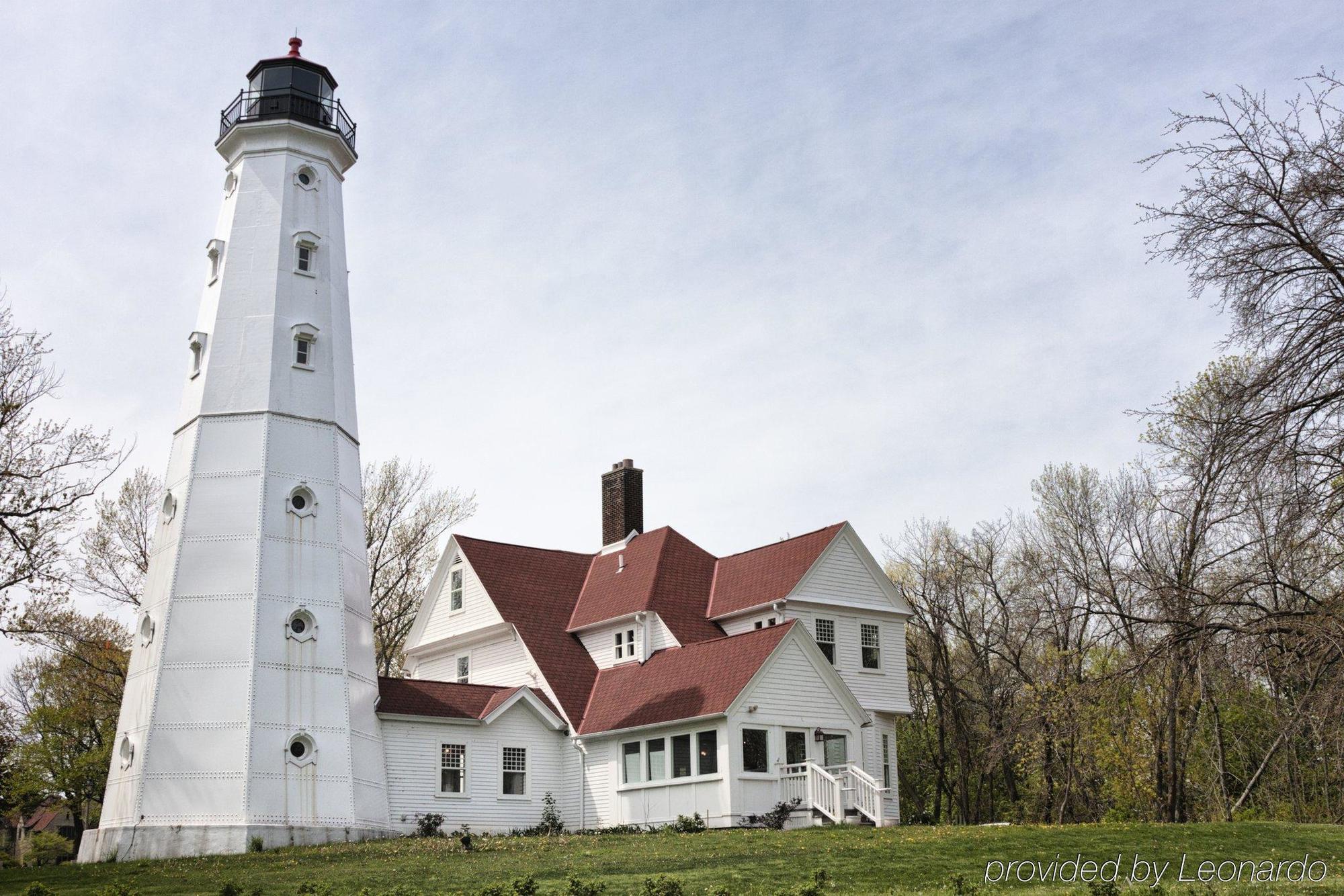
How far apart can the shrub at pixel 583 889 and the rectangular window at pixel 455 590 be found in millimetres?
21320

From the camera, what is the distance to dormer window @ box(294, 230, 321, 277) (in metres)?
29.4

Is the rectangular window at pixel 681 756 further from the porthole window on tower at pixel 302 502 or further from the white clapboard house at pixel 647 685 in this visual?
the porthole window on tower at pixel 302 502

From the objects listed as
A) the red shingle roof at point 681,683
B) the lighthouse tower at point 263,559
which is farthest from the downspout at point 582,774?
the lighthouse tower at point 263,559

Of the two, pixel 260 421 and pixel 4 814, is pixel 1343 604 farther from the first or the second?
pixel 4 814

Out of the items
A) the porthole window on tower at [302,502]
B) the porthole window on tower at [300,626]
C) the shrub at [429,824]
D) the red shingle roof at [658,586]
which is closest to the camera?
the porthole window on tower at [300,626]

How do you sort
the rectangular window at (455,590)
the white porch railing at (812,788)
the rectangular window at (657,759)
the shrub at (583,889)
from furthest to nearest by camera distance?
the rectangular window at (455,590) → the rectangular window at (657,759) → the white porch railing at (812,788) → the shrub at (583,889)

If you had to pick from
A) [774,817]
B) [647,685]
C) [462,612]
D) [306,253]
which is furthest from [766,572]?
[306,253]

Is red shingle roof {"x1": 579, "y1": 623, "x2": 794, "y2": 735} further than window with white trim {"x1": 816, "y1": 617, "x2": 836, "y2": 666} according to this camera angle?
No

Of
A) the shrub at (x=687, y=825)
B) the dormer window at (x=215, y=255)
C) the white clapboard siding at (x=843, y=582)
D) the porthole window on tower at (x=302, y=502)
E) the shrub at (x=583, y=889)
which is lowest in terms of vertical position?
the shrub at (x=583, y=889)

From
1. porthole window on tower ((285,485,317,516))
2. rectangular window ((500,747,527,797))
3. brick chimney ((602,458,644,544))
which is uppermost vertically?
brick chimney ((602,458,644,544))

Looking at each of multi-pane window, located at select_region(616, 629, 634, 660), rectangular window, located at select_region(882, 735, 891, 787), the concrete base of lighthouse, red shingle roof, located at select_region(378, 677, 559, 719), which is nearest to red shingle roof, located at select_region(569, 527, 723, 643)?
multi-pane window, located at select_region(616, 629, 634, 660)

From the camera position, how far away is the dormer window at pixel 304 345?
28.5 m

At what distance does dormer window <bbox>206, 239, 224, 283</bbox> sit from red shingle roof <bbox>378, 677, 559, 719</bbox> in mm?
10523

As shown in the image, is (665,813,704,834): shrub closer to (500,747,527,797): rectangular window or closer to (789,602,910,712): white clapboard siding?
(500,747,527,797): rectangular window
